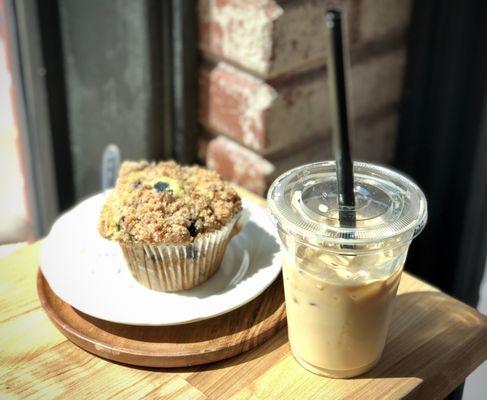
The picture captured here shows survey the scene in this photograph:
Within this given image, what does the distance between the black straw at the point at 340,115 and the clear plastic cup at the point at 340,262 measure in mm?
13

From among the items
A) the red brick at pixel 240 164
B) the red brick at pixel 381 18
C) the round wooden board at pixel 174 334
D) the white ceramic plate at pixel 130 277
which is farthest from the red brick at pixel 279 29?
the round wooden board at pixel 174 334

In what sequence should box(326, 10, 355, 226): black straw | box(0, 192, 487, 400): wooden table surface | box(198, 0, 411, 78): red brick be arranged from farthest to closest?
box(198, 0, 411, 78): red brick → box(0, 192, 487, 400): wooden table surface → box(326, 10, 355, 226): black straw

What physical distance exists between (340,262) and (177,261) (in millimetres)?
205

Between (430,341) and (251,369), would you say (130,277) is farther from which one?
(430,341)

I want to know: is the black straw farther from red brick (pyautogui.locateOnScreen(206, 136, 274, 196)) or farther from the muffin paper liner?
red brick (pyautogui.locateOnScreen(206, 136, 274, 196))

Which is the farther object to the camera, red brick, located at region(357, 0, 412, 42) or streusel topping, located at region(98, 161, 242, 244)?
red brick, located at region(357, 0, 412, 42)

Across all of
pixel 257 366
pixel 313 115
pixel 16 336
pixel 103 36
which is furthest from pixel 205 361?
pixel 103 36

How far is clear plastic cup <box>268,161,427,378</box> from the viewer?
2.33 feet

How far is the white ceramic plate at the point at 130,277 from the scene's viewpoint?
0.82 metres

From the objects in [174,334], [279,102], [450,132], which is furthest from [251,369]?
[450,132]

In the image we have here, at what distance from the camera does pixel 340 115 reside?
2.17 ft

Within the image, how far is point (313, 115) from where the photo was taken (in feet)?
3.97

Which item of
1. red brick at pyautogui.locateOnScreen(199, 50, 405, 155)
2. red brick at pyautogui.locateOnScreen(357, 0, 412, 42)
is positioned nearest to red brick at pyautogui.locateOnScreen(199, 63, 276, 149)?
red brick at pyautogui.locateOnScreen(199, 50, 405, 155)

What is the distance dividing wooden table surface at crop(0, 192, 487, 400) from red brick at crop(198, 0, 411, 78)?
0.43 m
